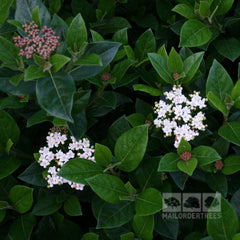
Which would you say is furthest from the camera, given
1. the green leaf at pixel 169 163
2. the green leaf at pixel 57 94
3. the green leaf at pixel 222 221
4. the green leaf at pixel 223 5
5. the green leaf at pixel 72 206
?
the green leaf at pixel 223 5

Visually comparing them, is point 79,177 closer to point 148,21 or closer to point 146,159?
point 146,159

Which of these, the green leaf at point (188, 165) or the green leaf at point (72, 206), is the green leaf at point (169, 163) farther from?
the green leaf at point (72, 206)

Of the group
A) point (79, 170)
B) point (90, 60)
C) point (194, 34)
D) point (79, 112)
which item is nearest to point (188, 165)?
point (79, 170)

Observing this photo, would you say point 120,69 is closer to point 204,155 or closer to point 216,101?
point 216,101

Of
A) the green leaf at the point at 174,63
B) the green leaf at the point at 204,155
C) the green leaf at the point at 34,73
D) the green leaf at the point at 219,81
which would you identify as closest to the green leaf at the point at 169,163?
the green leaf at the point at 204,155

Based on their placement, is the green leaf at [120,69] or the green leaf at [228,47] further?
the green leaf at [228,47]
